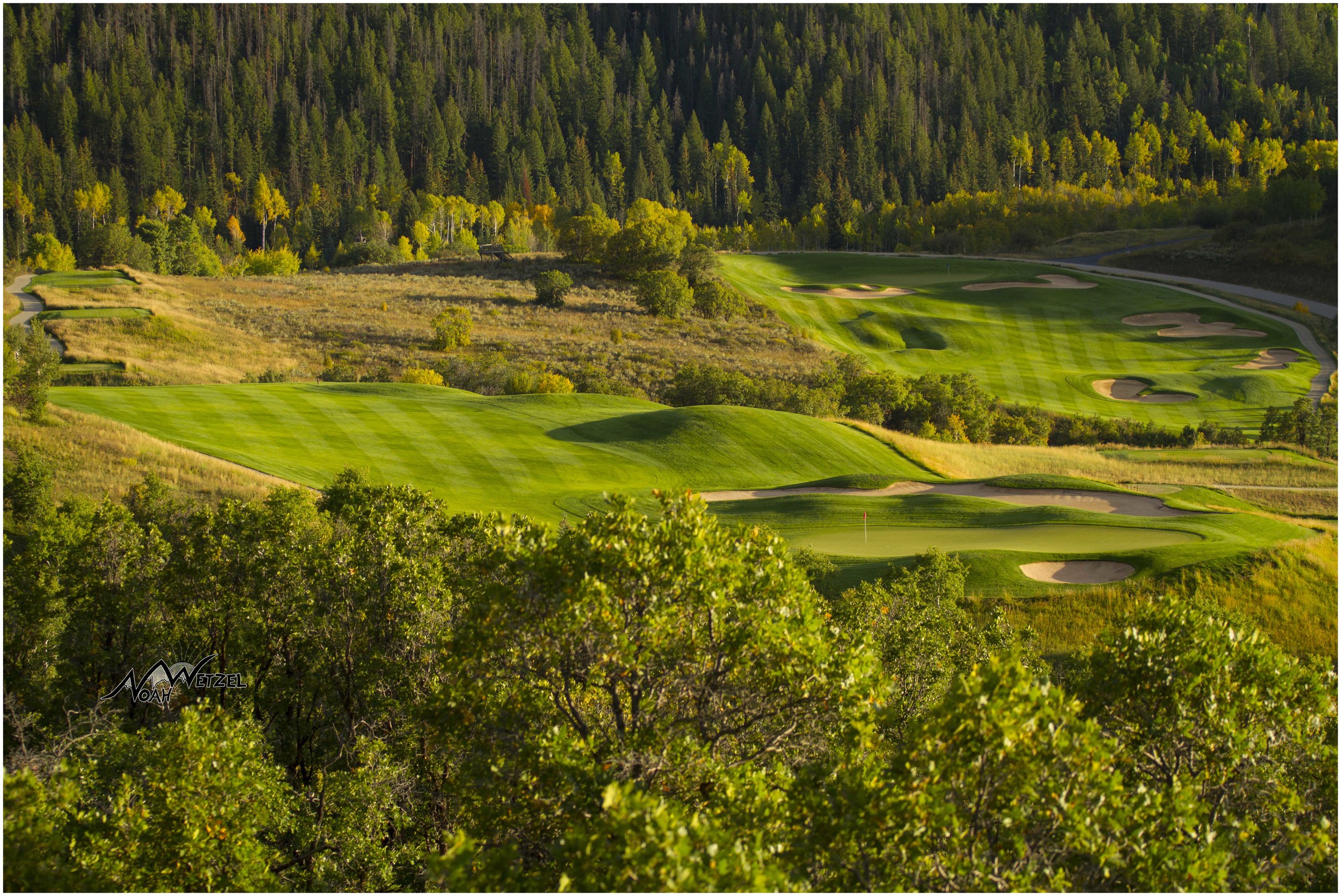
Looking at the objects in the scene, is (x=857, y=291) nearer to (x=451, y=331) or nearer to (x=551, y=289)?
(x=551, y=289)

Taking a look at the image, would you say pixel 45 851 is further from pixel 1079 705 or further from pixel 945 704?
pixel 1079 705

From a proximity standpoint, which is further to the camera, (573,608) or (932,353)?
(932,353)

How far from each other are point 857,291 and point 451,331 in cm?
5788

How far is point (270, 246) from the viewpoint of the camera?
181250 mm

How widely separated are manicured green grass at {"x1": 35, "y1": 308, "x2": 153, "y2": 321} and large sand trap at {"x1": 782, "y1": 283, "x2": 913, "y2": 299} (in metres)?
70.6

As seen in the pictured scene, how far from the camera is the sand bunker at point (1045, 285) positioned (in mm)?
108188

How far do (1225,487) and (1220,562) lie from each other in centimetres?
2264

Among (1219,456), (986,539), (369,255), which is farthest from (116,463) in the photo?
(369,255)

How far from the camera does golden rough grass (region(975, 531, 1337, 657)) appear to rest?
923 inches

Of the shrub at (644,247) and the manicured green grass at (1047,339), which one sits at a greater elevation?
the shrub at (644,247)

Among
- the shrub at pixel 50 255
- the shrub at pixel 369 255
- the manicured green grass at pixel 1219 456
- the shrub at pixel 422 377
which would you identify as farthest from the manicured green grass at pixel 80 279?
the manicured green grass at pixel 1219 456

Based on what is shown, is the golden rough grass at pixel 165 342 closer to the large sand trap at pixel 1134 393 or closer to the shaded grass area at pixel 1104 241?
the large sand trap at pixel 1134 393

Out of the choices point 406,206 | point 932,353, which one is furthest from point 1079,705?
point 406,206

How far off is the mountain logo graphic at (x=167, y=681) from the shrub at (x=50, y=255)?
131610 millimetres
